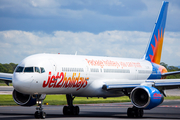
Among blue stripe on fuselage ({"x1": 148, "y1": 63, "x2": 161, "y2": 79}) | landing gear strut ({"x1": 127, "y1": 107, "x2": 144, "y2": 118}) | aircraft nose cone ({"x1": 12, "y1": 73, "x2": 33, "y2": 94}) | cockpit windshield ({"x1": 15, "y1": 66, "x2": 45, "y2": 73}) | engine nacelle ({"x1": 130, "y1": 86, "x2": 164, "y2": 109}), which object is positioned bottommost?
landing gear strut ({"x1": 127, "y1": 107, "x2": 144, "y2": 118})

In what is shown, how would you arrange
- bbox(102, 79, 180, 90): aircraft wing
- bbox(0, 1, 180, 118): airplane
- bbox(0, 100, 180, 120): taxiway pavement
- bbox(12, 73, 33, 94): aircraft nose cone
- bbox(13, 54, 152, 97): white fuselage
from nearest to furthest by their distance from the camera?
bbox(12, 73, 33, 94): aircraft nose cone, bbox(13, 54, 152, 97): white fuselage, bbox(0, 1, 180, 118): airplane, bbox(0, 100, 180, 120): taxiway pavement, bbox(102, 79, 180, 90): aircraft wing

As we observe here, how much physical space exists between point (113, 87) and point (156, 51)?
49.7 ft

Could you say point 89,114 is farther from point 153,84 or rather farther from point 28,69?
point 28,69

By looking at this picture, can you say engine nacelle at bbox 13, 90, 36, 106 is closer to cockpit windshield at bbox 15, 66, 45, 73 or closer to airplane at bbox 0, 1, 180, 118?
airplane at bbox 0, 1, 180, 118

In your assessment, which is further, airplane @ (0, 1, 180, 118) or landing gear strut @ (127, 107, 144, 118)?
landing gear strut @ (127, 107, 144, 118)

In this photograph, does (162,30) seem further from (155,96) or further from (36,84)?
(36,84)

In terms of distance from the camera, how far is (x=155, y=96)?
2620 centimetres

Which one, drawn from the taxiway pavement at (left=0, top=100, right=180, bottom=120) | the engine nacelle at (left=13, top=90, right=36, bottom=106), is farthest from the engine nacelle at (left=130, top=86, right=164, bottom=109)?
the engine nacelle at (left=13, top=90, right=36, bottom=106)

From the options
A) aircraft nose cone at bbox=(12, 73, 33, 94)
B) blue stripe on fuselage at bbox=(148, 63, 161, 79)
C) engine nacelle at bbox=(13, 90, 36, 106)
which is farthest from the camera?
blue stripe on fuselage at bbox=(148, 63, 161, 79)

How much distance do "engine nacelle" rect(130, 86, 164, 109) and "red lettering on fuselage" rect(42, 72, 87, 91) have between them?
4036 millimetres

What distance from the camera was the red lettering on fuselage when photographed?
2500 centimetres

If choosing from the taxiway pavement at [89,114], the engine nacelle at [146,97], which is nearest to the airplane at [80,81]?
the engine nacelle at [146,97]

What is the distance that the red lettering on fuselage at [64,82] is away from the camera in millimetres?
24998

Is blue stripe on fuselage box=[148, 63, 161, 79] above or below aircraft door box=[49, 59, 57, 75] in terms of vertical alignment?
above
